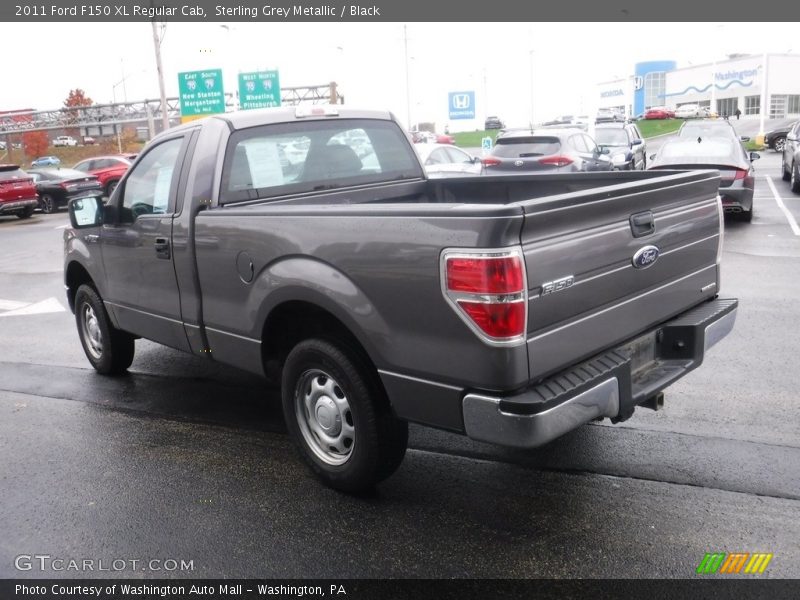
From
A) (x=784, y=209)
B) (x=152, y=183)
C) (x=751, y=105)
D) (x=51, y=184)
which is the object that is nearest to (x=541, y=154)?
(x=784, y=209)

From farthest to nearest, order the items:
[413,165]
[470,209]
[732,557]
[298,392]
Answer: [413,165]
[298,392]
[732,557]
[470,209]

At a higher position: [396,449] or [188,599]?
[396,449]

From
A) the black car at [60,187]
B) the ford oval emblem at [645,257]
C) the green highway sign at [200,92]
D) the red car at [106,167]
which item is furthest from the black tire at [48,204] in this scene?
the ford oval emblem at [645,257]

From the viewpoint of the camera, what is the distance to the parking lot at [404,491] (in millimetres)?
3402

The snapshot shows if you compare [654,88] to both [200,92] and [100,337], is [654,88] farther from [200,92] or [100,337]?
[100,337]

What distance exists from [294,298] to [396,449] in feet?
2.99

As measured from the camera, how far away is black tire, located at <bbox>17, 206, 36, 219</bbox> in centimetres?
2438

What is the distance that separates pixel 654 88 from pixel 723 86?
2000 centimetres

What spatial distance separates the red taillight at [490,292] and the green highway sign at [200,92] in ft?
122

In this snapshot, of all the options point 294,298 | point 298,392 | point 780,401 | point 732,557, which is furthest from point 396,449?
point 780,401

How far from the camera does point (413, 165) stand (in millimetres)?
5555

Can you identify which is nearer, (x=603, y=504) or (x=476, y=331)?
(x=476, y=331)

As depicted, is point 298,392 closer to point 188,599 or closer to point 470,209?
point 188,599

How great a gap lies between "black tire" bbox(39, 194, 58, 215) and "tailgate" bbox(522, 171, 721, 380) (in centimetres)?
2603
